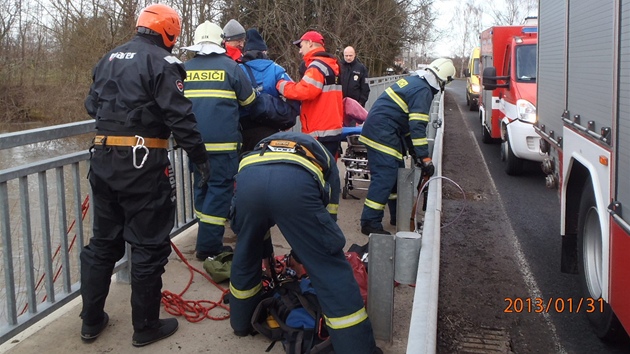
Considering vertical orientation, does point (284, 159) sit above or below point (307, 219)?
above

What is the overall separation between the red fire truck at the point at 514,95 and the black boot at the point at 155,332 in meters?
5.47

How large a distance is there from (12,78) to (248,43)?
55.7ft

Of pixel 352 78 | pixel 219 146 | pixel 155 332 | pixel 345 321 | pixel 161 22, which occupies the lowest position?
pixel 155 332

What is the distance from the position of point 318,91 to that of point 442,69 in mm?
1258

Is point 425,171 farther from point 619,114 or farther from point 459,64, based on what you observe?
point 459,64

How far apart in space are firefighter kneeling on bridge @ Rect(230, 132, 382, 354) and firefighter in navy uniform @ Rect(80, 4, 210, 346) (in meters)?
0.48

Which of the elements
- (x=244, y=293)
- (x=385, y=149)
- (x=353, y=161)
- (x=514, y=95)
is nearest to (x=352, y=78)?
(x=514, y=95)

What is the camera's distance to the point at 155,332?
12.6 feet

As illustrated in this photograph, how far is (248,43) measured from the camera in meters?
5.97

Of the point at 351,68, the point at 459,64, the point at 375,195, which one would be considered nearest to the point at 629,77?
the point at 375,195

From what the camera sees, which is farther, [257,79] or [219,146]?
[257,79]

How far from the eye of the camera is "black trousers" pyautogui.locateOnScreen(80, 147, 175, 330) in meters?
3.55
